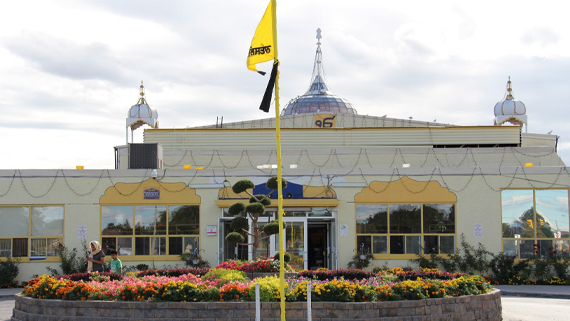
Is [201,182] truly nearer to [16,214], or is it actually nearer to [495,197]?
[16,214]

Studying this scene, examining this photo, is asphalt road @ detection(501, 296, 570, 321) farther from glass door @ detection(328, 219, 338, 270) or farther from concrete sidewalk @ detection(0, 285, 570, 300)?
glass door @ detection(328, 219, 338, 270)

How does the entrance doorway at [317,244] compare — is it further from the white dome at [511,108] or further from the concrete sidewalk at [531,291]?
the white dome at [511,108]

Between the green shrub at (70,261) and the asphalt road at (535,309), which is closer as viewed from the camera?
the asphalt road at (535,309)

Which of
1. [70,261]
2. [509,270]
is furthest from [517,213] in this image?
[70,261]

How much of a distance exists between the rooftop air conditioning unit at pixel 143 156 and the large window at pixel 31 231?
2973 mm

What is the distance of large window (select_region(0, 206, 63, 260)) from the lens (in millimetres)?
21328

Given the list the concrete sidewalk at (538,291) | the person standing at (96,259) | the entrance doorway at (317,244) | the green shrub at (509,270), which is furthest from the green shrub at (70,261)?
the green shrub at (509,270)

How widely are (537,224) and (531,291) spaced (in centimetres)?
340

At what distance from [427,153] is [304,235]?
801cm

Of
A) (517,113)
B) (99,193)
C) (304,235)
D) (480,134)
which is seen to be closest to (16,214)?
(99,193)

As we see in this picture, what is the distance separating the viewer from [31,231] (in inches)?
843

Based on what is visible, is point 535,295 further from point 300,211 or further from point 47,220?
point 47,220

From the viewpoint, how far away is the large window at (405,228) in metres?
21.7

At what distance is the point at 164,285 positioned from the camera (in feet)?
39.1
